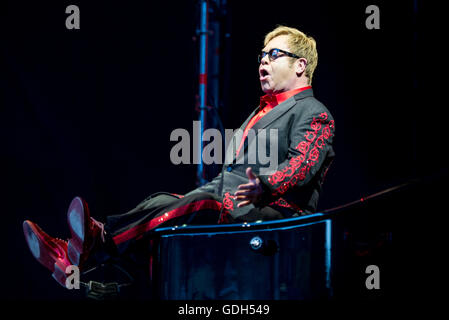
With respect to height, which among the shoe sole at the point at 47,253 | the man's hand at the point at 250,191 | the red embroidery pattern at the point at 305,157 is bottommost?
the shoe sole at the point at 47,253

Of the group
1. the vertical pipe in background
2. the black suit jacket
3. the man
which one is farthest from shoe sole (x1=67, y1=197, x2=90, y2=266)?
the vertical pipe in background

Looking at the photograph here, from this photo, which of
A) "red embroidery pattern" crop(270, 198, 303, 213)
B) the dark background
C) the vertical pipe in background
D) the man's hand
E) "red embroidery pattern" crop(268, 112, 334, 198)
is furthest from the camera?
the vertical pipe in background

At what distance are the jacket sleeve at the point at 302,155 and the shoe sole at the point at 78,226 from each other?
624mm

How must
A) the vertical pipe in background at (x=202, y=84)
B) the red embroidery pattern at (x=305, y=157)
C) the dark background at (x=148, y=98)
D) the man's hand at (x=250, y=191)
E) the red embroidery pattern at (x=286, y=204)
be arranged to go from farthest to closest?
the vertical pipe in background at (x=202, y=84) < the dark background at (x=148, y=98) < the red embroidery pattern at (x=286, y=204) < the red embroidery pattern at (x=305, y=157) < the man's hand at (x=250, y=191)

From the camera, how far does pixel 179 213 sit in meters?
2.01

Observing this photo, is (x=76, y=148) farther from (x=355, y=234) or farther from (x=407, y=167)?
(x=355, y=234)

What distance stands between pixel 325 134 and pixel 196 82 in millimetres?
1756

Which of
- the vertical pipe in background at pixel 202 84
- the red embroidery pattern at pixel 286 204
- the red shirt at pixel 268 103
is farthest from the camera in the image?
the vertical pipe in background at pixel 202 84

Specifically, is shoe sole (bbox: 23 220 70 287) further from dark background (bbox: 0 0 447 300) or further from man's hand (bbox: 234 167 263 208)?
dark background (bbox: 0 0 447 300)

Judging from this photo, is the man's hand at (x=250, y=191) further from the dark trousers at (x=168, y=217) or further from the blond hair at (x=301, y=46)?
the blond hair at (x=301, y=46)

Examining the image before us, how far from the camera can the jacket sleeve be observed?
6.48ft

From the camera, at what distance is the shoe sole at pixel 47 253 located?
2.07 m

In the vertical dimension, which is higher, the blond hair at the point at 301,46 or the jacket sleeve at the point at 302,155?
the blond hair at the point at 301,46

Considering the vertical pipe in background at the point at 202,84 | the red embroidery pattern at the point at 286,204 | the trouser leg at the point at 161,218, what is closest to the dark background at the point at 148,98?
the vertical pipe in background at the point at 202,84
